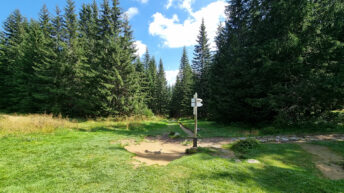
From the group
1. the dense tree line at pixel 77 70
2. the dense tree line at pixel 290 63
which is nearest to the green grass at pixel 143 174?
the dense tree line at pixel 290 63

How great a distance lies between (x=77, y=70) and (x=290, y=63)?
22.7 meters

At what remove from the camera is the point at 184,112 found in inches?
1377

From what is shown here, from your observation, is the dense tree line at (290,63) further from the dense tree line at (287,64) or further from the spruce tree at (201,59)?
the spruce tree at (201,59)

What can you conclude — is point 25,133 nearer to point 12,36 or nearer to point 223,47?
point 223,47

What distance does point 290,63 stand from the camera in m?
9.89

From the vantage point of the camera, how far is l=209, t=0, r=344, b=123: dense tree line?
29.5 ft

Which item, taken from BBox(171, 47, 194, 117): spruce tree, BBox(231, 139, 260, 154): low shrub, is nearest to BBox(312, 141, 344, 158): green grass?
BBox(231, 139, 260, 154): low shrub

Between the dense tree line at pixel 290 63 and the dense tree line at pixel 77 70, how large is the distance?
12.4 metres

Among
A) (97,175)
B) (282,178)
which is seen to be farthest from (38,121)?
(282,178)

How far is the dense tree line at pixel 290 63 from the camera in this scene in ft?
29.5

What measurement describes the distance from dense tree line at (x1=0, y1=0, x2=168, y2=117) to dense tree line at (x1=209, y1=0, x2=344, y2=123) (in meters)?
12.4

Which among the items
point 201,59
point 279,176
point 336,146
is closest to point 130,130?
point 279,176

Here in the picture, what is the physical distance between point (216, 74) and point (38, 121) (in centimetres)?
1749

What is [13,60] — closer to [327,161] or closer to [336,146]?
[327,161]
